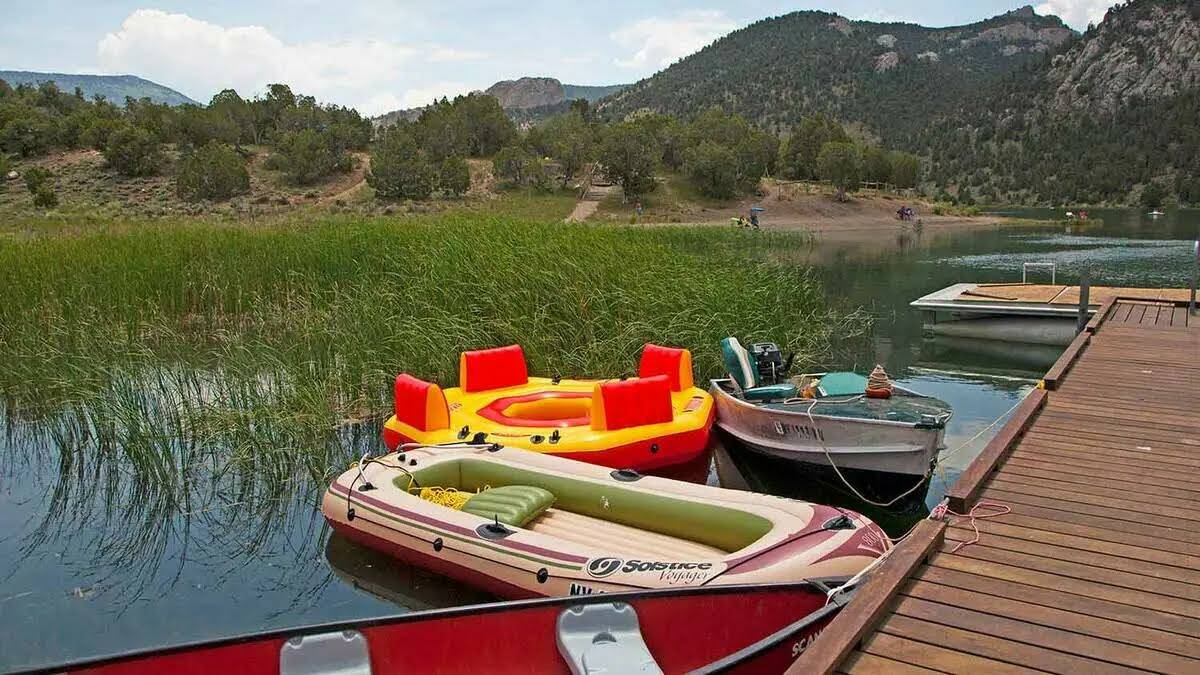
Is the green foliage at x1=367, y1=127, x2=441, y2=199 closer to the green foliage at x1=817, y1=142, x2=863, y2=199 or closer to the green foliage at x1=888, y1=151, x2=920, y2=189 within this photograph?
the green foliage at x1=817, y1=142, x2=863, y2=199

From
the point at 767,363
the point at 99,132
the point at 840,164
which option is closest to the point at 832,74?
the point at 840,164

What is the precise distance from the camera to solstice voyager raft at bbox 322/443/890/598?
4.73 m

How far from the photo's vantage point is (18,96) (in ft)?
204

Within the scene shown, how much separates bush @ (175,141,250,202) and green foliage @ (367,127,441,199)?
21.6 ft

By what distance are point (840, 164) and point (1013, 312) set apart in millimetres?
43138

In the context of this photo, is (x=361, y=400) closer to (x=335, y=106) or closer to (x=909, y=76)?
(x=335, y=106)

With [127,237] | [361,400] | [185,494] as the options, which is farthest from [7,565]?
[127,237]

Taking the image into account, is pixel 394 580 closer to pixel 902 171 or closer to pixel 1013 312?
pixel 1013 312

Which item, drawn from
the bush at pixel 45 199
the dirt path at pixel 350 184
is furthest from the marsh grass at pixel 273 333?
the dirt path at pixel 350 184

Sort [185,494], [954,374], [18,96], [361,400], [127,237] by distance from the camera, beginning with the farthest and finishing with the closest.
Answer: [18,96] → [127,237] → [954,374] → [361,400] → [185,494]

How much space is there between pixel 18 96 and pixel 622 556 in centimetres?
7354

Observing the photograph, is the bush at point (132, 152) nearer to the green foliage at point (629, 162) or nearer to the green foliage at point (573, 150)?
the green foliage at point (573, 150)

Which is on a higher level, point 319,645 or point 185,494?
point 319,645

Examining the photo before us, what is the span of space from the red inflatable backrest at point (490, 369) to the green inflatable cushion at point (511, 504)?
8.82 ft
